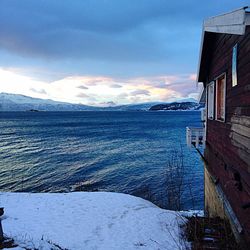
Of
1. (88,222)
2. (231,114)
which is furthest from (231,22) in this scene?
(88,222)

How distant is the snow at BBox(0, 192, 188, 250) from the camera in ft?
30.6

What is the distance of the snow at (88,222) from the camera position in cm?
934

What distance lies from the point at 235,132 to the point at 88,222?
690 cm

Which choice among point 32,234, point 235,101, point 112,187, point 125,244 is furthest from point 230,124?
point 112,187

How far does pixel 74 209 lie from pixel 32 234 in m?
4.06

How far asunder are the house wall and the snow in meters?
2.16

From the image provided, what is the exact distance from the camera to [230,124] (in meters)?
8.04

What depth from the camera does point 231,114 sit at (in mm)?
7914

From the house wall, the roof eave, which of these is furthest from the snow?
the roof eave

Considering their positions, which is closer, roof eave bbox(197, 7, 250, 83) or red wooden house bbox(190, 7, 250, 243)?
roof eave bbox(197, 7, 250, 83)

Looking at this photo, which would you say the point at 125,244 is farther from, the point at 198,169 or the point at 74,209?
the point at 198,169

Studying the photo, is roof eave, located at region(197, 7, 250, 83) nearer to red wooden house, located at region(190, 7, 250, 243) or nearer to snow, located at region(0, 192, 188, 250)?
red wooden house, located at region(190, 7, 250, 243)

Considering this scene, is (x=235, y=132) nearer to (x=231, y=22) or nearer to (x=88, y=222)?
(x=231, y=22)

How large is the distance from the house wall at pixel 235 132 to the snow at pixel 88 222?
2.16m
